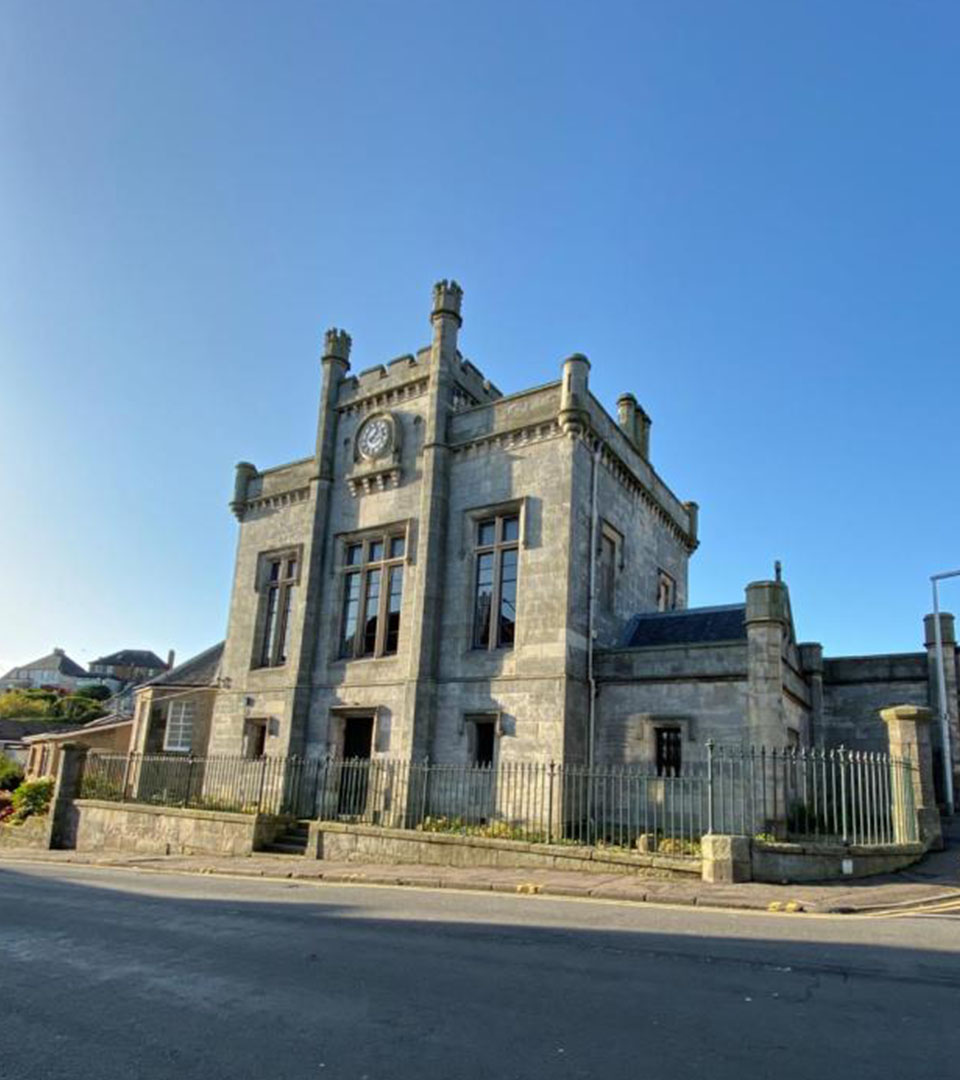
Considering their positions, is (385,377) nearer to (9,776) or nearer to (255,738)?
(255,738)

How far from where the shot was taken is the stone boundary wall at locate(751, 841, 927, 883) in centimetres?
1217

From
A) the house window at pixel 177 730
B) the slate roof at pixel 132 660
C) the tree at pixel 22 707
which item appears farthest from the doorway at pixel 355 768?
the slate roof at pixel 132 660

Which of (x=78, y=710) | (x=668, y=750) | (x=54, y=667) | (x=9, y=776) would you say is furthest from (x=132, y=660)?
(x=668, y=750)

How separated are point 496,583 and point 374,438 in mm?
5913

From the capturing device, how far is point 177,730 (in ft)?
89.0

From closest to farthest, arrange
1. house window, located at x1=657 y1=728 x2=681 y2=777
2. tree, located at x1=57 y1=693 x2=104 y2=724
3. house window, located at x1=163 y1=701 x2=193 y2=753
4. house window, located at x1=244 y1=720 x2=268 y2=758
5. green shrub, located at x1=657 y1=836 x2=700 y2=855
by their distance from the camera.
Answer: green shrub, located at x1=657 y1=836 x2=700 y2=855 < house window, located at x1=657 y1=728 x2=681 y2=777 < house window, located at x1=244 y1=720 x2=268 y2=758 < house window, located at x1=163 y1=701 x2=193 y2=753 < tree, located at x1=57 y1=693 x2=104 y2=724

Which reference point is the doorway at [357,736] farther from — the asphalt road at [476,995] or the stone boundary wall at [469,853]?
the asphalt road at [476,995]

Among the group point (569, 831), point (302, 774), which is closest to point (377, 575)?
point (302, 774)

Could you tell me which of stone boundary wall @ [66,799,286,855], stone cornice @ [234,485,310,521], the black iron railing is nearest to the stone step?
stone boundary wall @ [66,799,286,855]

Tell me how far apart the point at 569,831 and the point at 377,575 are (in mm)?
8692

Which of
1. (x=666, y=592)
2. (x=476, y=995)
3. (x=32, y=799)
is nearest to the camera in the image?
(x=476, y=995)

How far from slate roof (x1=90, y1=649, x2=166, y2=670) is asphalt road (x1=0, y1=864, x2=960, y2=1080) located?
121943 mm

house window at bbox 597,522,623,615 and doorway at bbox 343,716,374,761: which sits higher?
house window at bbox 597,522,623,615

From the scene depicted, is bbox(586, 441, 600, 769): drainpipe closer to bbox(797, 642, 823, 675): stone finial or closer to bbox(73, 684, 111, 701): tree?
bbox(797, 642, 823, 675): stone finial
